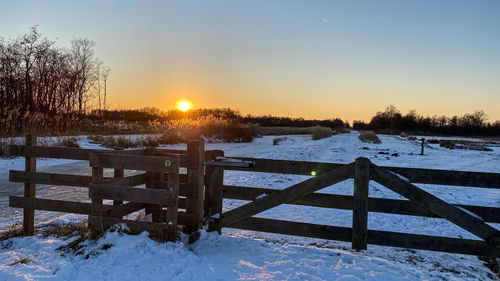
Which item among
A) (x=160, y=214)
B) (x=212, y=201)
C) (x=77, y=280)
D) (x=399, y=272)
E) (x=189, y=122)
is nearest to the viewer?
(x=77, y=280)

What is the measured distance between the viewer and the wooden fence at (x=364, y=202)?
4.30 metres

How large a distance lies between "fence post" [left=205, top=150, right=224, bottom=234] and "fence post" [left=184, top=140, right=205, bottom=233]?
0.45 feet

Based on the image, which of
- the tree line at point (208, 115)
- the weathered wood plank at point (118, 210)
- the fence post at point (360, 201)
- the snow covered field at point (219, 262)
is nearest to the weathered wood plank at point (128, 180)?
the weathered wood plank at point (118, 210)

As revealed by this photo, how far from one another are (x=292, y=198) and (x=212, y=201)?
1.22 metres

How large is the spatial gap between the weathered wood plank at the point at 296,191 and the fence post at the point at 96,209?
1840 mm

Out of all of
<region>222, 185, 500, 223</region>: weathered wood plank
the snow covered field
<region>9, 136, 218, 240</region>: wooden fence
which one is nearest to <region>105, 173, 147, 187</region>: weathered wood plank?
<region>9, 136, 218, 240</region>: wooden fence

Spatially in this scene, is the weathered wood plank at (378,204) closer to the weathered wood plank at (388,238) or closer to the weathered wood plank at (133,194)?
the weathered wood plank at (388,238)

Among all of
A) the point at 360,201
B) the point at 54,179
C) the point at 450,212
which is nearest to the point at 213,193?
the point at 360,201

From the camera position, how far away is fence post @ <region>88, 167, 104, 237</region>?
4.61 meters

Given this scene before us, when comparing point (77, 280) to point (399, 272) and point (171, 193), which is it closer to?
point (171, 193)

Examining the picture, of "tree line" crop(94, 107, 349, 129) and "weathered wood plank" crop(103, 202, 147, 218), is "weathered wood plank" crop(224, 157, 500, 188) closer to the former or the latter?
"weathered wood plank" crop(103, 202, 147, 218)

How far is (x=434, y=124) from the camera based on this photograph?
10856 cm

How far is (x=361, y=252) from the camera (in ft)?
15.5

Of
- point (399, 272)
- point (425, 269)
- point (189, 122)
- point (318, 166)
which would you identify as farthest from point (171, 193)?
point (189, 122)
